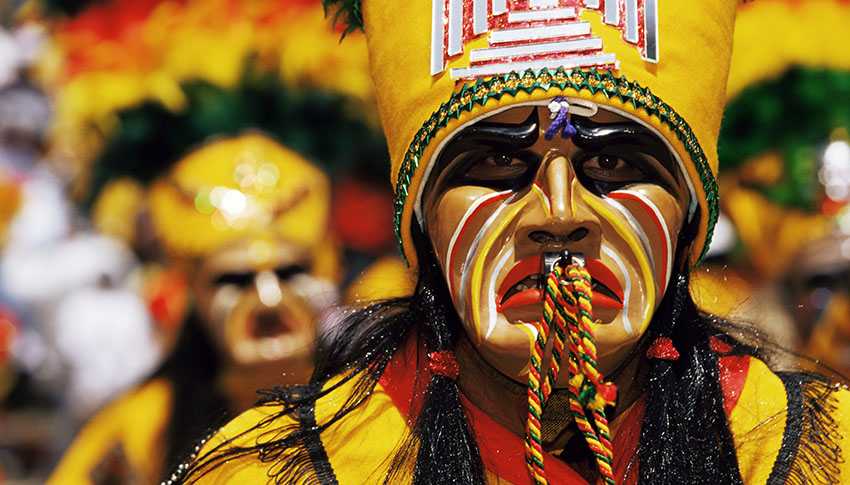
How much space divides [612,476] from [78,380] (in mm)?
5744

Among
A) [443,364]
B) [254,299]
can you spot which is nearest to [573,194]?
[443,364]

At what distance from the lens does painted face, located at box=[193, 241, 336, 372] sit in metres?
5.40

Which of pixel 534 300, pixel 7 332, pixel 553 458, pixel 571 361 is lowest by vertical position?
pixel 7 332

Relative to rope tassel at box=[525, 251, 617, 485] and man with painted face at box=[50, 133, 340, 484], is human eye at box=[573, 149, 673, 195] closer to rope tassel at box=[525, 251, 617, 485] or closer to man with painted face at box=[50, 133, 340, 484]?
rope tassel at box=[525, 251, 617, 485]

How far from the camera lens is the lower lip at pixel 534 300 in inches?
83.9

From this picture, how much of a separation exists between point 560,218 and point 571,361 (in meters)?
0.24

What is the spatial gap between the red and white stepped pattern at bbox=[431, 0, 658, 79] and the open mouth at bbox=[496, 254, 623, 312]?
1.13 feet

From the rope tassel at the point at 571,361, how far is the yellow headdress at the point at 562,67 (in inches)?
11.7

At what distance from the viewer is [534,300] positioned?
213 cm

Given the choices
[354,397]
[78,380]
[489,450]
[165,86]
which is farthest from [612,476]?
[78,380]

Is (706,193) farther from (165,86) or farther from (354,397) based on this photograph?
(165,86)

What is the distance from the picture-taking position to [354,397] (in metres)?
2.35

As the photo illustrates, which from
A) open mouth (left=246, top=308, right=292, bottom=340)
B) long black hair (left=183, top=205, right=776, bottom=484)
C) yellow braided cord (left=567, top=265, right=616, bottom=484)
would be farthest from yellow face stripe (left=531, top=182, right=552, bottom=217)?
open mouth (left=246, top=308, right=292, bottom=340)

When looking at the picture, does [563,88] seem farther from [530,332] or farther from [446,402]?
[446,402]
